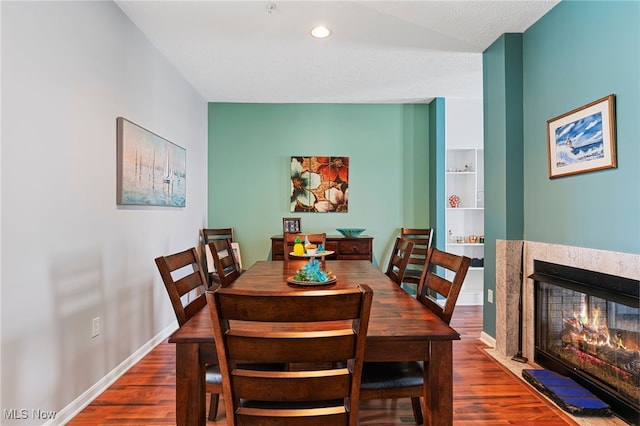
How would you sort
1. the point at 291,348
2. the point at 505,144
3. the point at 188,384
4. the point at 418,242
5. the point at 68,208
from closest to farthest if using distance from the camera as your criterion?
1. the point at 291,348
2. the point at 188,384
3. the point at 68,208
4. the point at 505,144
5. the point at 418,242

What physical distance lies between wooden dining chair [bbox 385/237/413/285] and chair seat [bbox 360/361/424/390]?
31.3 inches

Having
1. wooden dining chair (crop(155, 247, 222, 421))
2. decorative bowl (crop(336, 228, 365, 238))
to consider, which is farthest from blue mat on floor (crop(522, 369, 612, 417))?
decorative bowl (crop(336, 228, 365, 238))

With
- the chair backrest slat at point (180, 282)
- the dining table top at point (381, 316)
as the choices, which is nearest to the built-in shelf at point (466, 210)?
the dining table top at point (381, 316)

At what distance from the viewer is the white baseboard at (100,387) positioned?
1973 mm

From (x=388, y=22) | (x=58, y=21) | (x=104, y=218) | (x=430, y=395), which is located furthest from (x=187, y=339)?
(x=388, y=22)

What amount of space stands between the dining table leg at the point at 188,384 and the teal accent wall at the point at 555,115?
2282mm

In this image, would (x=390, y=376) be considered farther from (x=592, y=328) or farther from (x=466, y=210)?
(x=466, y=210)

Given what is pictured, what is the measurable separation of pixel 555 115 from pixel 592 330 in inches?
57.6

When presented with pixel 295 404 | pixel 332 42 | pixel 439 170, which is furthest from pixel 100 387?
pixel 439 170

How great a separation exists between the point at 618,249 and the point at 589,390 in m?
0.89

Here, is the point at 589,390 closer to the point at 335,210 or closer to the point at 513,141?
the point at 513,141

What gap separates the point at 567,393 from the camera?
220 cm

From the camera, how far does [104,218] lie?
2.38 m

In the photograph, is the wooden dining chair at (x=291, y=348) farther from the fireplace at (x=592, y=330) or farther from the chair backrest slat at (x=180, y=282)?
the fireplace at (x=592, y=330)
